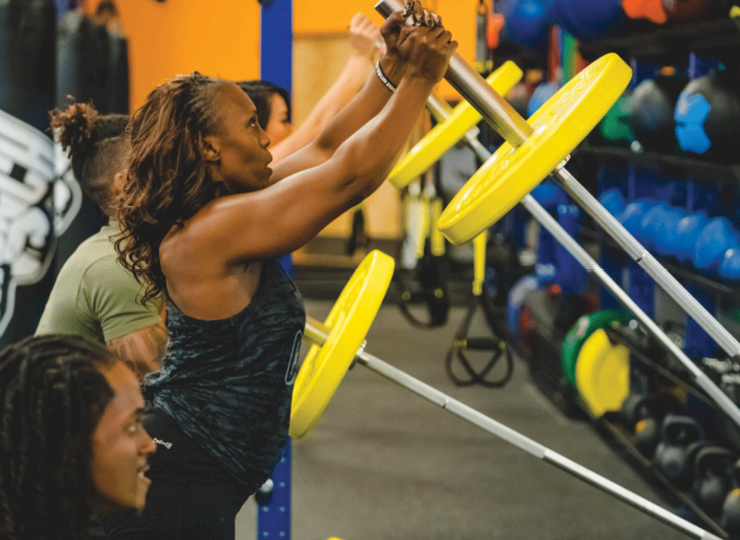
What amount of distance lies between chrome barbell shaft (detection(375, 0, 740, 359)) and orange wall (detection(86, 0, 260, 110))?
11.7 ft

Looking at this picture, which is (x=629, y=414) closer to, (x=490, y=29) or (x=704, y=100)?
(x=704, y=100)

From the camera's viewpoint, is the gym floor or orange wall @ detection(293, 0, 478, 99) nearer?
the gym floor

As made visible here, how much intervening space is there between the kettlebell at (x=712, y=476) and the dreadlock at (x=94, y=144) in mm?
2227

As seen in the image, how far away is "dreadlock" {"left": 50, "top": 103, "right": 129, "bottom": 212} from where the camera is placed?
1764mm

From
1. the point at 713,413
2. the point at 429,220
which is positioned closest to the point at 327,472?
the point at 713,413

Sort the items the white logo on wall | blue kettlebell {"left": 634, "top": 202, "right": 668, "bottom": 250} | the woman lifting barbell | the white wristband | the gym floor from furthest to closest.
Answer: blue kettlebell {"left": 634, "top": 202, "right": 668, "bottom": 250} → the gym floor → the white logo on wall → the white wristband → the woman lifting barbell

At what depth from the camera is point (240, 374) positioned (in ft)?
3.93

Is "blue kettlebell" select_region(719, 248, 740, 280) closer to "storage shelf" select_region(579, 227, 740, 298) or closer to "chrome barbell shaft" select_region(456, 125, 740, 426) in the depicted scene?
"storage shelf" select_region(579, 227, 740, 298)

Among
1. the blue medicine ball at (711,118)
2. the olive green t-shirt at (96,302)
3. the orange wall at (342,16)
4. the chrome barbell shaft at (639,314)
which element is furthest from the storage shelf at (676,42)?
the orange wall at (342,16)

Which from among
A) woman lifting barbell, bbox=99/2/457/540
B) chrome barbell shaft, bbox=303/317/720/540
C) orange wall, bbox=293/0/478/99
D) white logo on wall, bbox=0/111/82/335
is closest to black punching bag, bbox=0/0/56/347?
white logo on wall, bbox=0/111/82/335

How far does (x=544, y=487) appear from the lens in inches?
129

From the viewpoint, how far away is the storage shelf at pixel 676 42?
2.73 metres

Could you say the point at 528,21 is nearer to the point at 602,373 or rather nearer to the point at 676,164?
the point at 676,164

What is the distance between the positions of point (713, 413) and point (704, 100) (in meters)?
1.31
